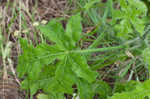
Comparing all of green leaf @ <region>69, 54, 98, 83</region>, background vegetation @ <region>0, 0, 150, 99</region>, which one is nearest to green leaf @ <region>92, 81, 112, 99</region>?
background vegetation @ <region>0, 0, 150, 99</region>

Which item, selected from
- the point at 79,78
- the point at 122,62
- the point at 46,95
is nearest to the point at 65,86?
the point at 79,78

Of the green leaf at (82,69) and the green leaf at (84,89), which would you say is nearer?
the green leaf at (82,69)

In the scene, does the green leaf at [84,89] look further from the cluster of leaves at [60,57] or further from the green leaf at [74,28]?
the green leaf at [74,28]

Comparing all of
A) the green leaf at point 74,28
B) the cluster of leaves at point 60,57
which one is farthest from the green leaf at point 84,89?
the green leaf at point 74,28

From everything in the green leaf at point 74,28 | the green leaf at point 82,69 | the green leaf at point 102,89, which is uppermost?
the green leaf at point 74,28

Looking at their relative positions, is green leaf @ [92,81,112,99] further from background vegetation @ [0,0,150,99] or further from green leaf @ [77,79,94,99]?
green leaf @ [77,79,94,99]

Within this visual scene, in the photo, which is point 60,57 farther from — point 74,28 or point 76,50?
point 74,28

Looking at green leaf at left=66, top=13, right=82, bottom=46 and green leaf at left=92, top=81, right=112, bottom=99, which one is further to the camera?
green leaf at left=92, top=81, right=112, bottom=99

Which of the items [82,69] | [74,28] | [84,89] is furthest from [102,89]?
[74,28]
